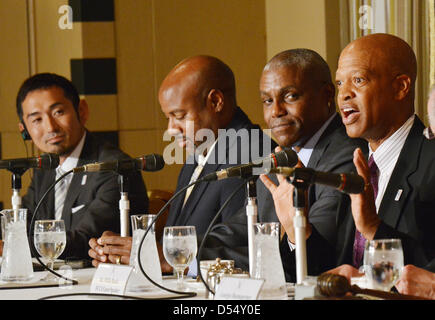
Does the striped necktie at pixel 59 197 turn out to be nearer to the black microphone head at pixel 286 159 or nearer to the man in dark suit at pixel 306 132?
the man in dark suit at pixel 306 132

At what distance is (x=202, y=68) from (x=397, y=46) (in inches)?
38.1

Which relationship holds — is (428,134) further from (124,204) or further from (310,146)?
(124,204)

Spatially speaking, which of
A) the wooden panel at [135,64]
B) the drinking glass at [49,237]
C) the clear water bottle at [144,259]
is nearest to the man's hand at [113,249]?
the drinking glass at [49,237]

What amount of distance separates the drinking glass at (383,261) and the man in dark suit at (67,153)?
1942 millimetres

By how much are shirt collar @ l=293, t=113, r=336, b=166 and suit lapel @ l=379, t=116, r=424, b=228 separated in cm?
50

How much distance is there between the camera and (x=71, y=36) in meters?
5.43

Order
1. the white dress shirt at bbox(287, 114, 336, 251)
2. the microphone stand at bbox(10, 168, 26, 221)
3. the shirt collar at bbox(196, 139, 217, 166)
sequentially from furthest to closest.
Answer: the shirt collar at bbox(196, 139, 217, 166) → the white dress shirt at bbox(287, 114, 336, 251) → the microphone stand at bbox(10, 168, 26, 221)

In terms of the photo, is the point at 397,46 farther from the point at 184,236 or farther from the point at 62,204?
the point at 62,204

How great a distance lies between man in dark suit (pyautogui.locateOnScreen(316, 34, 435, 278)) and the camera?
223cm

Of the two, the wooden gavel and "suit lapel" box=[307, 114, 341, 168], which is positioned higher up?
"suit lapel" box=[307, 114, 341, 168]
